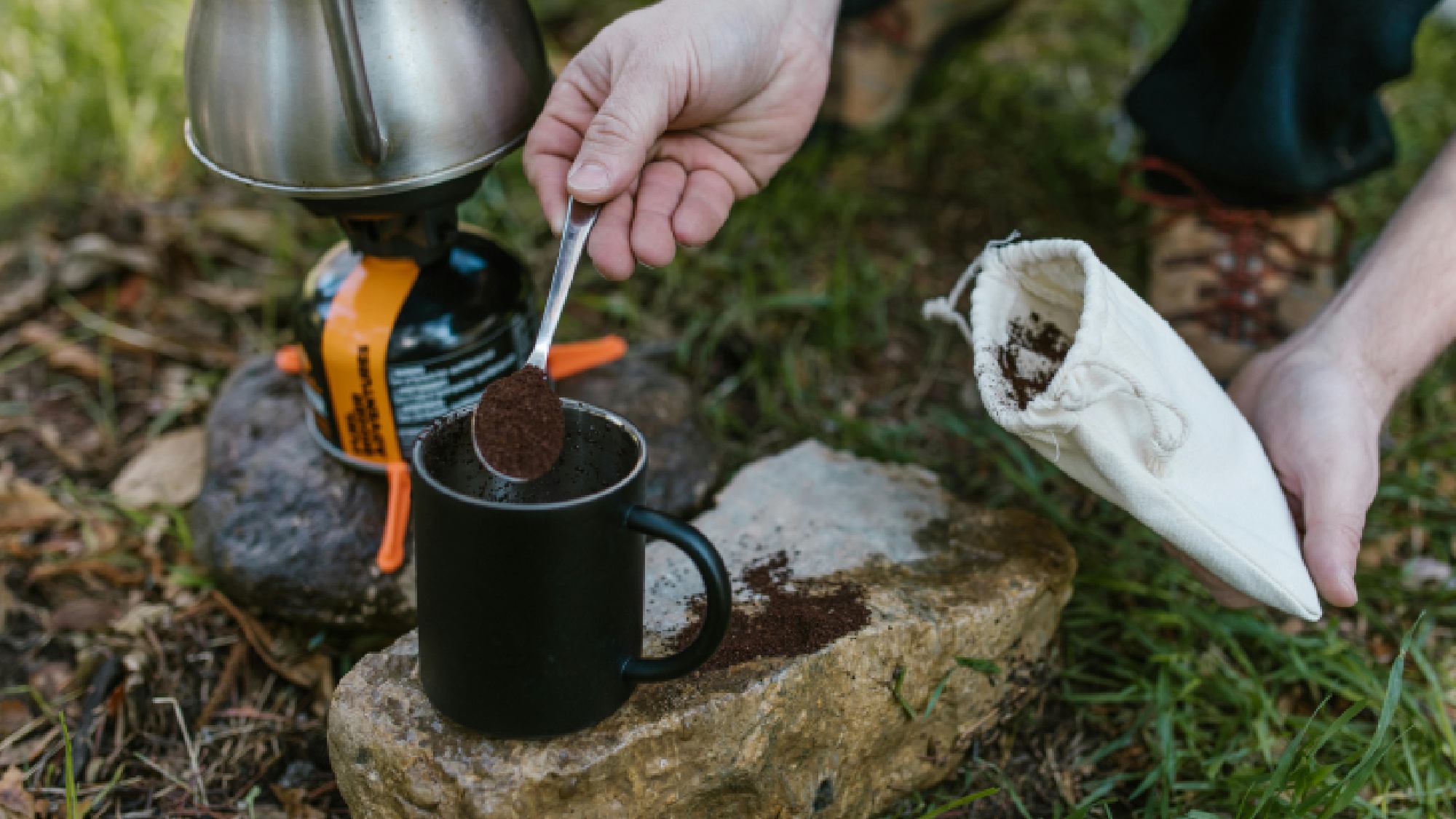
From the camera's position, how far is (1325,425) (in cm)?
161

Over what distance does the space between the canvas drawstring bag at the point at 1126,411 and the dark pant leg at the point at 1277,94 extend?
93 cm

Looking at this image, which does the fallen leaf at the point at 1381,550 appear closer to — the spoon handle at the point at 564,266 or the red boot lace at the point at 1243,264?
the red boot lace at the point at 1243,264

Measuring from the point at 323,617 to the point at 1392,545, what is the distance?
6.23 ft

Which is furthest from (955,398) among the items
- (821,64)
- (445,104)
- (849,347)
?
(445,104)

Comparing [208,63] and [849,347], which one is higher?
[208,63]

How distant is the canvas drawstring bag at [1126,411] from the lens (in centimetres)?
135

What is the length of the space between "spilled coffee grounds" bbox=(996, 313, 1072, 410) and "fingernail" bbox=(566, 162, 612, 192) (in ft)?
1.91

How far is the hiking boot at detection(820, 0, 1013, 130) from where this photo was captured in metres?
2.98

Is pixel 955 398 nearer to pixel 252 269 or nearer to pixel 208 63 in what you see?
pixel 208 63

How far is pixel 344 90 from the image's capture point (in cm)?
142

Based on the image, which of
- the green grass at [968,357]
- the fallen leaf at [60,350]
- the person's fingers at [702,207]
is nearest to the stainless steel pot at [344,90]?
the person's fingers at [702,207]

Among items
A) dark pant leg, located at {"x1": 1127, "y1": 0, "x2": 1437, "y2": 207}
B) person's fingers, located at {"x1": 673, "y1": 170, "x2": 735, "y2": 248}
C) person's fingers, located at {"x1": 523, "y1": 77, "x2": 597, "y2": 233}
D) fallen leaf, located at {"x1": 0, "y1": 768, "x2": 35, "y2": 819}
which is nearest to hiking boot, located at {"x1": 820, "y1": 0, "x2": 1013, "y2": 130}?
dark pant leg, located at {"x1": 1127, "y1": 0, "x2": 1437, "y2": 207}

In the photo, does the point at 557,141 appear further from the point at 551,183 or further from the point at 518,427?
the point at 518,427

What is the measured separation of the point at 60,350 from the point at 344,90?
1428 millimetres
